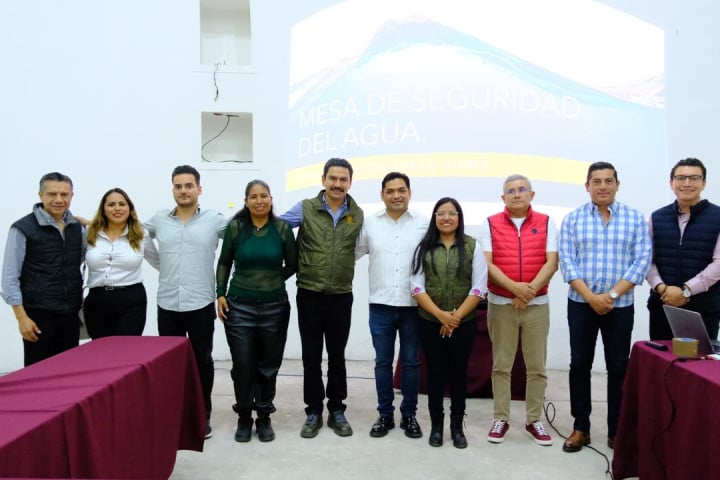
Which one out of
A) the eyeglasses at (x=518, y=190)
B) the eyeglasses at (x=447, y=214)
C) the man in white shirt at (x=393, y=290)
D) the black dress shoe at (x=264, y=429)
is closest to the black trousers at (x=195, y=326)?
the black dress shoe at (x=264, y=429)

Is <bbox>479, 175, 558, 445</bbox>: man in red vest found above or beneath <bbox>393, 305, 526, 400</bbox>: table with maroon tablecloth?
above

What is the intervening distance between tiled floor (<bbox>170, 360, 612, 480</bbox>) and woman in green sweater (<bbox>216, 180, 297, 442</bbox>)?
0.16 m

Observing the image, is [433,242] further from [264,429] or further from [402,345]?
[264,429]

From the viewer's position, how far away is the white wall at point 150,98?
394cm

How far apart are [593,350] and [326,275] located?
137 cm

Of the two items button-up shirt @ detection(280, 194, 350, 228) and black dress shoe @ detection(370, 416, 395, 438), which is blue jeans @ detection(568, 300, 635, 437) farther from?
button-up shirt @ detection(280, 194, 350, 228)

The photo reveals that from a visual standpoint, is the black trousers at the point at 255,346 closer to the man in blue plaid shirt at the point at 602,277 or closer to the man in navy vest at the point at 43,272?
the man in navy vest at the point at 43,272

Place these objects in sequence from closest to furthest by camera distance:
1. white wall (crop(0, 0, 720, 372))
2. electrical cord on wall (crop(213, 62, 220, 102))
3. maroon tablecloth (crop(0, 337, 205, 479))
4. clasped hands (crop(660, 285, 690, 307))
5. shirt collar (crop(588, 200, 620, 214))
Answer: maroon tablecloth (crop(0, 337, 205, 479)), clasped hands (crop(660, 285, 690, 307)), shirt collar (crop(588, 200, 620, 214)), white wall (crop(0, 0, 720, 372)), electrical cord on wall (crop(213, 62, 220, 102))

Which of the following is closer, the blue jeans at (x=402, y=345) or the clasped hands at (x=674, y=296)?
the clasped hands at (x=674, y=296)

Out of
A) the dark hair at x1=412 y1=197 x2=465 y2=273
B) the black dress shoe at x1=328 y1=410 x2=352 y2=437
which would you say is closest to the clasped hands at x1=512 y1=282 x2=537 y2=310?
the dark hair at x1=412 y1=197 x2=465 y2=273

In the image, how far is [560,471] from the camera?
7.43 ft

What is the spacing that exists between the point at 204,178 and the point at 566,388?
10.7 feet

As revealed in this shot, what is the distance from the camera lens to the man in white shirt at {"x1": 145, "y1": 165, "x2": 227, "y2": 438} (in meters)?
2.53

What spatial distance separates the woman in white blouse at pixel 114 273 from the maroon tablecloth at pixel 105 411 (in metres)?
0.28
